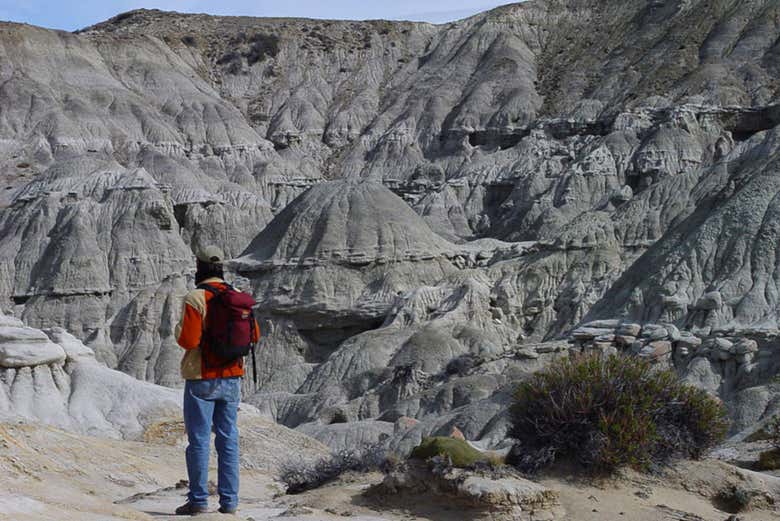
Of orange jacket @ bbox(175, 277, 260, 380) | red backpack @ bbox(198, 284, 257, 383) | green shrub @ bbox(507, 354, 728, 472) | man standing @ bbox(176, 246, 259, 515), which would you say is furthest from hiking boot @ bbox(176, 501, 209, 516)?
green shrub @ bbox(507, 354, 728, 472)

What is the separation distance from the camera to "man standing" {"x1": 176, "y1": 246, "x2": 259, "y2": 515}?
11.6 m

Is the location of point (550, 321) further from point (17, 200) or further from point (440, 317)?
point (17, 200)

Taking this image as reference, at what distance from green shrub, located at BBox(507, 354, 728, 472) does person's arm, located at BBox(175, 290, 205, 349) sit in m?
4.35

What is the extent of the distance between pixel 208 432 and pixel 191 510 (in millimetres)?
662

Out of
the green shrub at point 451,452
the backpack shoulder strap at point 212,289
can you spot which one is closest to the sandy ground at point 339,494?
the green shrub at point 451,452

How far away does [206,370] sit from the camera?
11.7 meters

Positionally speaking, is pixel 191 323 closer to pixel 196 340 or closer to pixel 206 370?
pixel 196 340

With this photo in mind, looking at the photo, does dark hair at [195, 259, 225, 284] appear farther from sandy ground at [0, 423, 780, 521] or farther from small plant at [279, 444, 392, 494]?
small plant at [279, 444, 392, 494]

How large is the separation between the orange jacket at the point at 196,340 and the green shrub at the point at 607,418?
4033 mm

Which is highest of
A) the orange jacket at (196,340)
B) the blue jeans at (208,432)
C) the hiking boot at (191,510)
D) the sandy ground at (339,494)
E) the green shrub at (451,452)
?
the orange jacket at (196,340)

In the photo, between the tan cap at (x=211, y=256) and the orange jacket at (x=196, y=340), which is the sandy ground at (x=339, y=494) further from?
the tan cap at (x=211, y=256)

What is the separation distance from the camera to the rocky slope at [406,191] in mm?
44781

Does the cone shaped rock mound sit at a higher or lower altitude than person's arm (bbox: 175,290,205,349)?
higher

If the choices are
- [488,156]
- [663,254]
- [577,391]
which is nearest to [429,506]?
[577,391]
